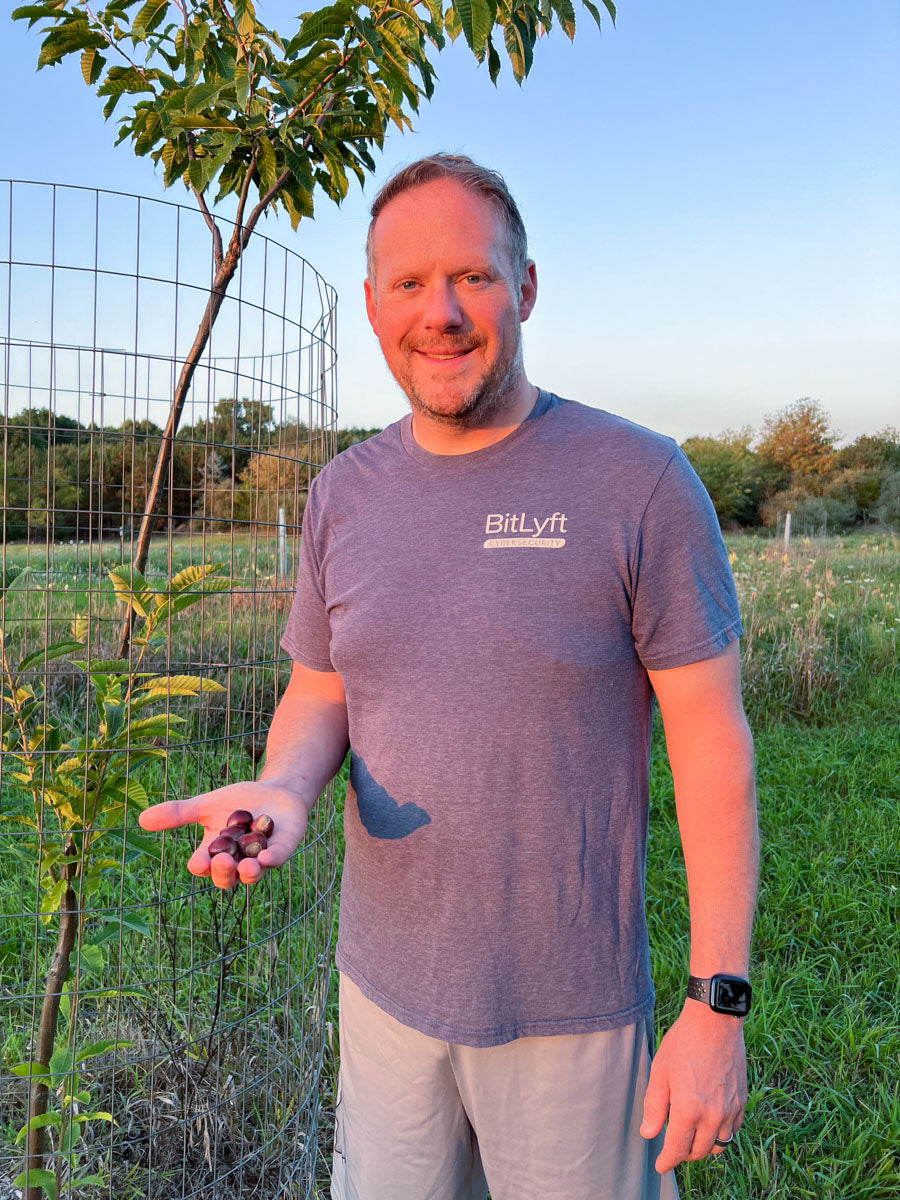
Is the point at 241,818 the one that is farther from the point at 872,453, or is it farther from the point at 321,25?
the point at 872,453

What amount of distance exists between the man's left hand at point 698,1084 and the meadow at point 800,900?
3.00 ft

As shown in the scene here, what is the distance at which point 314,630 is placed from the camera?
146 centimetres

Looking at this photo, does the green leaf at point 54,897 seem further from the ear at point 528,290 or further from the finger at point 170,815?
the ear at point 528,290

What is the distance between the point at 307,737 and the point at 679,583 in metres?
0.68

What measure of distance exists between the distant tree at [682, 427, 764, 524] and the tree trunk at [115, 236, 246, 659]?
2701 centimetres

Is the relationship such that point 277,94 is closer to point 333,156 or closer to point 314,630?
point 333,156

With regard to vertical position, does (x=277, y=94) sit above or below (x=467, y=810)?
above

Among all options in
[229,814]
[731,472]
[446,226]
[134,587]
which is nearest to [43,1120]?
[229,814]

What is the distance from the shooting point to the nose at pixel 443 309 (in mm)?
1223

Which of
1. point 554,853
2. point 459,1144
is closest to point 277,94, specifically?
point 554,853

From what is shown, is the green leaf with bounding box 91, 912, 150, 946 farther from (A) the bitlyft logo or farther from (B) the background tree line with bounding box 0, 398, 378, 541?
(A) the bitlyft logo

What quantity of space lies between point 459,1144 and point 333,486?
3.56ft

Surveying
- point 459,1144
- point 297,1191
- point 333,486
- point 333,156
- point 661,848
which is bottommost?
point 297,1191

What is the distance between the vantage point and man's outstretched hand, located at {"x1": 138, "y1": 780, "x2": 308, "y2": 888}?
996 mm
